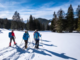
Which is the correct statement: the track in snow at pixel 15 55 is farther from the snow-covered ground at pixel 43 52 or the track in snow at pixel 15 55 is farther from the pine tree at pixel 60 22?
the pine tree at pixel 60 22

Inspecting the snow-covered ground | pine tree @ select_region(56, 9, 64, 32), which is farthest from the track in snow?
pine tree @ select_region(56, 9, 64, 32)

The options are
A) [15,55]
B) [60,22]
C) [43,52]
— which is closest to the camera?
[15,55]

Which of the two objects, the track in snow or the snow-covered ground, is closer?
the track in snow

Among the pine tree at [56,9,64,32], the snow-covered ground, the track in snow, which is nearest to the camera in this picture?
the track in snow

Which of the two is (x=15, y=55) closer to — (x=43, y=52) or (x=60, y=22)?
(x=43, y=52)

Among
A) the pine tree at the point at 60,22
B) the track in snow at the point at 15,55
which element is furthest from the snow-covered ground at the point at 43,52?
the pine tree at the point at 60,22

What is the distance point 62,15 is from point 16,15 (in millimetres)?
39883

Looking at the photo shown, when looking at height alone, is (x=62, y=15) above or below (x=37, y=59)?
above

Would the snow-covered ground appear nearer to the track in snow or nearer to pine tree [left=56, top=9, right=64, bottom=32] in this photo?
the track in snow

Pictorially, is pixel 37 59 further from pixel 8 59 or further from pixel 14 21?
pixel 14 21

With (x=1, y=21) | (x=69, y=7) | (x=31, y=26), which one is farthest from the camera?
(x=1, y=21)

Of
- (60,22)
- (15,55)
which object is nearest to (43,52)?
(15,55)

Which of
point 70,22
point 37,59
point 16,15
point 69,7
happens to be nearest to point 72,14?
point 70,22

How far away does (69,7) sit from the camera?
126ft
